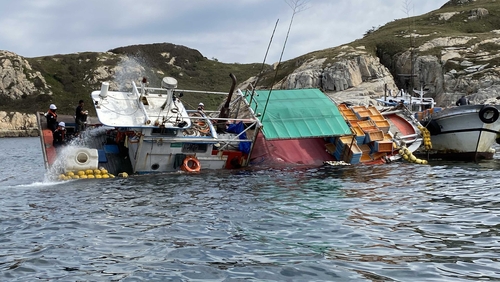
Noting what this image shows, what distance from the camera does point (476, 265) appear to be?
7926 millimetres

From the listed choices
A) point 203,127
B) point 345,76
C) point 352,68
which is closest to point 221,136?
point 203,127

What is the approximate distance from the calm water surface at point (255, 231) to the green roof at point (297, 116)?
5.59m

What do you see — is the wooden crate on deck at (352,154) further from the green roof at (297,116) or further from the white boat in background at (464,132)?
the white boat in background at (464,132)

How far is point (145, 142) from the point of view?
21328mm

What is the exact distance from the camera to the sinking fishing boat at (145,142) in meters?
21.0

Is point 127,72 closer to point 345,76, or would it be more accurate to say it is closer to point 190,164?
point 345,76

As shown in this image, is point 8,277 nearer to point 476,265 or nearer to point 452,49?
point 476,265

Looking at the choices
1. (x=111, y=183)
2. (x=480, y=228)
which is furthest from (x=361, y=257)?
(x=111, y=183)

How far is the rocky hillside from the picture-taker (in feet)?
221

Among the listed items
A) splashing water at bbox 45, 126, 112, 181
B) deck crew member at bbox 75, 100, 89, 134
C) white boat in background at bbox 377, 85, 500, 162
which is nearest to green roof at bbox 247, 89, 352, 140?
white boat in background at bbox 377, 85, 500, 162

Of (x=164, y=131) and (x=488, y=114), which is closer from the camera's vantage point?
(x=164, y=131)

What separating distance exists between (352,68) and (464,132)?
48664 mm

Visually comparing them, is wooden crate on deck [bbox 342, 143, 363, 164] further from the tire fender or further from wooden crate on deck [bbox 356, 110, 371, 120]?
the tire fender

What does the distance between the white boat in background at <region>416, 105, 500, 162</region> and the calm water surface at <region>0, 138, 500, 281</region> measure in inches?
365
